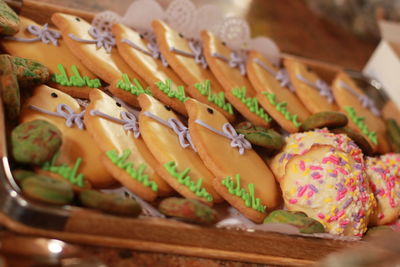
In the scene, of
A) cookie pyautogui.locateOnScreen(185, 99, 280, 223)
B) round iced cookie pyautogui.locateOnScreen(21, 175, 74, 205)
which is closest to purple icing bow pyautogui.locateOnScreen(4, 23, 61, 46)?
cookie pyautogui.locateOnScreen(185, 99, 280, 223)

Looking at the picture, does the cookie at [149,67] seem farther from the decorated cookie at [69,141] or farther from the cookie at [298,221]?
the cookie at [298,221]

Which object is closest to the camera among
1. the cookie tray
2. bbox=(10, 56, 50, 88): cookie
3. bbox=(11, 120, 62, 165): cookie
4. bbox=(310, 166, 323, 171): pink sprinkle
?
the cookie tray

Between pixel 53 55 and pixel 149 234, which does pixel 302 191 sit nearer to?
pixel 149 234

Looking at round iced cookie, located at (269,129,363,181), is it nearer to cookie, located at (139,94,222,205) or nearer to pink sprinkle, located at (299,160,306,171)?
pink sprinkle, located at (299,160,306,171)

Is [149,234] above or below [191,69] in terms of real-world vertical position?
below

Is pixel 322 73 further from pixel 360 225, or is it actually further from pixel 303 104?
pixel 360 225

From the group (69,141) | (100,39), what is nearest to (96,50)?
(100,39)
